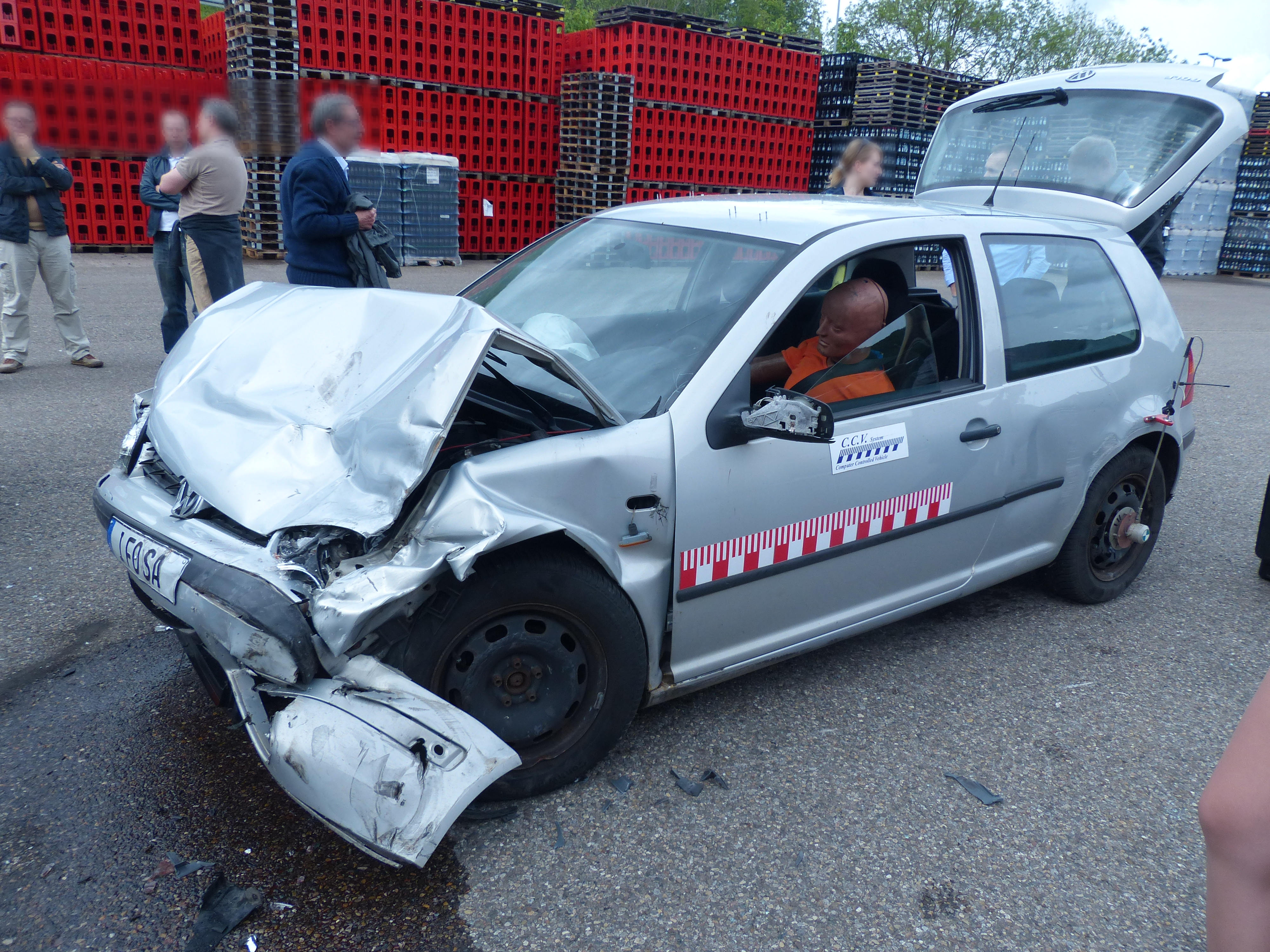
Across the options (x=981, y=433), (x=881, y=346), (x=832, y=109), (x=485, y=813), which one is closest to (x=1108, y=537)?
(x=981, y=433)

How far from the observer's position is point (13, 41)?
12133mm

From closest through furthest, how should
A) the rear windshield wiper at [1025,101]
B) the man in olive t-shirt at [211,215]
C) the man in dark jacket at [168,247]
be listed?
the rear windshield wiper at [1025,101], the man in olive t-shirt at [211,215], the man in dark jacket at [168,247]

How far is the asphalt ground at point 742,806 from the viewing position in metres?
2.12

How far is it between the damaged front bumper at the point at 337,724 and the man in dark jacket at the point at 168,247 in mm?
5049

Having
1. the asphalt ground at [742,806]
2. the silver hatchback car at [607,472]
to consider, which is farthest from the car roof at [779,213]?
the asphalt ground at [742,806]

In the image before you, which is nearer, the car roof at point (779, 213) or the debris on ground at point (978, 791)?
the debris on ground at point (978, 791)

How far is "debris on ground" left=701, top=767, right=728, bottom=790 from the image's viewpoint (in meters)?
2.63

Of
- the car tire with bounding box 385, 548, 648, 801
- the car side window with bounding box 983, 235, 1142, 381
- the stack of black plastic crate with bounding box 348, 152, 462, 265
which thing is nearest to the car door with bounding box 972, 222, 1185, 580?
the car side window with bounding box 983, 235, 1142, 381

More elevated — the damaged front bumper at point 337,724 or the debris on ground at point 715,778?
the damaged front bumper at point 337,724

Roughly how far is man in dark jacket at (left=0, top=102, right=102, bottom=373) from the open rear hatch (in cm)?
609

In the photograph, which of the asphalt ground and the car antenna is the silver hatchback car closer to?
the asphalt ground

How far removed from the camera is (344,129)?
471 centimetres

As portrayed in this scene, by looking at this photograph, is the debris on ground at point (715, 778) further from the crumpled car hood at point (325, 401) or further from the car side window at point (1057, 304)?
the car side window at point (1057, 304)

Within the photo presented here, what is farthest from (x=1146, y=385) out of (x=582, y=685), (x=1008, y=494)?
(x=582, y=685)
